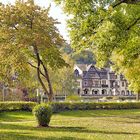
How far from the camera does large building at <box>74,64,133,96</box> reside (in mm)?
127812

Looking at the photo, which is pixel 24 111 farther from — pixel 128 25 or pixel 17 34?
pixel 128 25

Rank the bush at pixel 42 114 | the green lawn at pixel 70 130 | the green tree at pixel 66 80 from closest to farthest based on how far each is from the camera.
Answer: the green lawn at pixel 70 130, the bush at pixel 42 114, the green tree at pixel 66 80

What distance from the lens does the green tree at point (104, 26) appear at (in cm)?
2189

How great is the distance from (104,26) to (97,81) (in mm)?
111108

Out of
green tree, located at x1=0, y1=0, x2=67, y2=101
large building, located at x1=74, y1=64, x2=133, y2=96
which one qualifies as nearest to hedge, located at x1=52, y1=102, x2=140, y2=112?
green tree, located at x1=0, y1=0, x2=67, y2=101

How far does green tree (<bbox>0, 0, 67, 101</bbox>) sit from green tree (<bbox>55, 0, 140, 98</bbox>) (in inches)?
691

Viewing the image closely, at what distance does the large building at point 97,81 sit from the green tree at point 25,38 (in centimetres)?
8104

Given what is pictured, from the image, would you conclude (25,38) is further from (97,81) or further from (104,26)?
(97,81)

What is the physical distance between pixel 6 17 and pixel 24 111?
1222 cm

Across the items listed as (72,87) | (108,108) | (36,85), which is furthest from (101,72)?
(108,108)

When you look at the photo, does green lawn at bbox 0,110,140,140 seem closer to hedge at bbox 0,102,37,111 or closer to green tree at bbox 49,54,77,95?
hedge at bbox 0,102,37,111

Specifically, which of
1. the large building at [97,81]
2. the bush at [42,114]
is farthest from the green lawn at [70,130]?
the large building at [97,81]

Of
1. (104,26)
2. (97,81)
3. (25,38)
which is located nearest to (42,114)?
(104,26)

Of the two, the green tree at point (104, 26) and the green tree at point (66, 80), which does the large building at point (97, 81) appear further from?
the green tree at point (104, 26)
